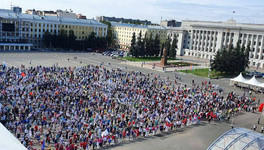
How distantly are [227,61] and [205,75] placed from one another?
17.0 ft

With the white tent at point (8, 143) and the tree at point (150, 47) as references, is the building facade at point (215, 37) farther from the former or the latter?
the white tent at point (8, 143)

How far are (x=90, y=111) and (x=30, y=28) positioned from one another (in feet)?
199

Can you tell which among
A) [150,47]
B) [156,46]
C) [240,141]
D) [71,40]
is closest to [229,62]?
[150,47]

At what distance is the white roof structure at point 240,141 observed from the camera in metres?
12.3

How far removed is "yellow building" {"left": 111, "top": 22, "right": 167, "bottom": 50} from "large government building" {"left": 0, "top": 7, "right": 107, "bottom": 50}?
19.4m

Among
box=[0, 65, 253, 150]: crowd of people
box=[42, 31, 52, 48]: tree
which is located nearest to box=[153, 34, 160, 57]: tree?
box=[42, 31, 52, 48]: tree

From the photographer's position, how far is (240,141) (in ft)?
41.5

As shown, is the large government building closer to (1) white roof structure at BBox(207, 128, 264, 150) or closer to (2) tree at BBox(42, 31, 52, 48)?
(2) tree at BBox(42, 31, 52, 48)

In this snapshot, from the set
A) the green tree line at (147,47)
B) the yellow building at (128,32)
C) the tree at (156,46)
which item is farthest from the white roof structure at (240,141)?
the yellow building at (128,32)

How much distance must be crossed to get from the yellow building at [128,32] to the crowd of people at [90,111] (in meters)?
71.3

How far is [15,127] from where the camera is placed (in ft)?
58.3

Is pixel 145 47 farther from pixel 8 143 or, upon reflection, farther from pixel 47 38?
pixel 8 143

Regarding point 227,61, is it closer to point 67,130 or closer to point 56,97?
point 56,97

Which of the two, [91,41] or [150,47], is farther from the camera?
[91,41]
